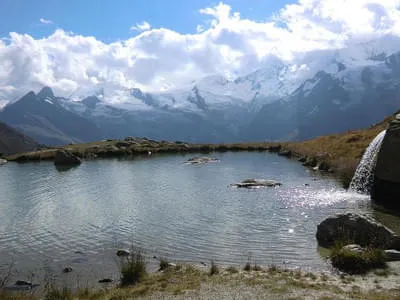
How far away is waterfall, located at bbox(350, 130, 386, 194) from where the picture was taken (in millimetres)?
47594

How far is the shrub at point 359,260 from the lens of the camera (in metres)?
24.1

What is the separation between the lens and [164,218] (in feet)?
132

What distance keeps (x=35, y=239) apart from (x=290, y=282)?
20.0 metres

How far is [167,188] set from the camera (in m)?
57.8

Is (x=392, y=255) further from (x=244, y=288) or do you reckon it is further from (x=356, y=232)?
(x=244, y=288)

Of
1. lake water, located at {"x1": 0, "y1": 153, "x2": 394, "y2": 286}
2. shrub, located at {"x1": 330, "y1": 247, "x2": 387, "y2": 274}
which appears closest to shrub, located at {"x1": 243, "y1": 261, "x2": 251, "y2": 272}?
lake water, located at {"x1": 0, "y1": 153, "x2": 394, "y2": 286}

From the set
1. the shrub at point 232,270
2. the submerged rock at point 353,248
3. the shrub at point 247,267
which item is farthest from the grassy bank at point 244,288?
the submerged rock at point 353,248

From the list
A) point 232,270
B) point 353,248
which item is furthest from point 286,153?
point 232,270

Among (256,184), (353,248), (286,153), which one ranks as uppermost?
(286,153)

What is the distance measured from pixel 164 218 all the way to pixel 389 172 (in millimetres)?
19039

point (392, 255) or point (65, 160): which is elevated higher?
point (65, 160)

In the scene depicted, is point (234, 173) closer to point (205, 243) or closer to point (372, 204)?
point (372, 204)

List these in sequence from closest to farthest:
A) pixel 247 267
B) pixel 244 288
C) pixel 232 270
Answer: pixel 244 288
pixel 232 270
pixel 247 267

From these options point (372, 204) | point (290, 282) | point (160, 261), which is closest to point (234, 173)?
point (372, 204)
